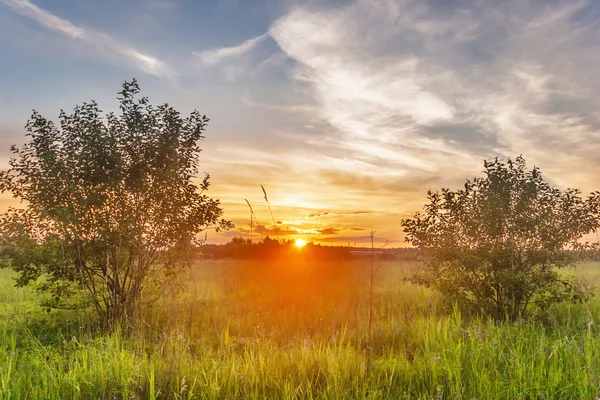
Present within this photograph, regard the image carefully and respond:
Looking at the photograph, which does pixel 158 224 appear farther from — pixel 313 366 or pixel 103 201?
pixel 313 366

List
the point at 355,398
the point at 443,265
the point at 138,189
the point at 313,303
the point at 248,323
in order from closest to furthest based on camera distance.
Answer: the point at 355,398
the point at 138,189
the point at 248,323
the point at 443,265
the point at 313,303

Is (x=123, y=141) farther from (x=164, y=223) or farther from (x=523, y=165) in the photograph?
(x=523, y=165)

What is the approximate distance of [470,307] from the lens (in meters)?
10.2

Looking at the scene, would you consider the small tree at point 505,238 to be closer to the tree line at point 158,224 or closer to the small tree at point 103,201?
the tree line at point 158,224

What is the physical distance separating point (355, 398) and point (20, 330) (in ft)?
23.4

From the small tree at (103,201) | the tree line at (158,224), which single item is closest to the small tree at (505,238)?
the tree line at (158,224)

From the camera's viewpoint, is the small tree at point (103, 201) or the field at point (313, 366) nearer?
the field at point (313, 366)

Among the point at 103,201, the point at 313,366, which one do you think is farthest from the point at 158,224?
the point at 313,366

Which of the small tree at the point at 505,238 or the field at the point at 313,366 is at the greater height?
the small tree at the point at 505,238

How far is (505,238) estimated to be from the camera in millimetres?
10016

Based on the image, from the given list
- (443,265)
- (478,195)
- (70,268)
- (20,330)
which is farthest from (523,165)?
(20,330)

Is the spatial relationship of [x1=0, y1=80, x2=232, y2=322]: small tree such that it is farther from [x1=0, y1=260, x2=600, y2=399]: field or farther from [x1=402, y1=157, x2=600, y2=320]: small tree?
[x1=402, y1=157, x2=600, y2=320]: small tree

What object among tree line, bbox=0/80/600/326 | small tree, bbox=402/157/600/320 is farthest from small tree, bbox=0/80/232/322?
small tree, bbox=402/157/600/320

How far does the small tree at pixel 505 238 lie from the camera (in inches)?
385
